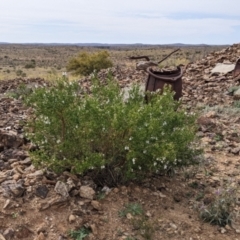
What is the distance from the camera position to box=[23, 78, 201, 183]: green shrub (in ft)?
12.9

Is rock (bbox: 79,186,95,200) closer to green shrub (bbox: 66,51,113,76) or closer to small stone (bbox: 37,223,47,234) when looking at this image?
small stone (bbox: 37,223,47,234)

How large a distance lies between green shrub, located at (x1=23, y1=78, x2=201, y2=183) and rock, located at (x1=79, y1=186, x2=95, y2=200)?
0.56 feet

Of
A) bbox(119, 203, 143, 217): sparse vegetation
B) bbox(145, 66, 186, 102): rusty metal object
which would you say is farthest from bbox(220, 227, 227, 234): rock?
bbox(145, 66, 186, 102): rusty metal object

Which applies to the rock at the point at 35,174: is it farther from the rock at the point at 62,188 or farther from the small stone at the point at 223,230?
the small stone at the point at 223,230

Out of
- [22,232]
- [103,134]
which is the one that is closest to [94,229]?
[22,232]

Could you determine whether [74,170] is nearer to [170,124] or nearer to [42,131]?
[42,131]

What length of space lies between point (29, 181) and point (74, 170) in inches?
16.4

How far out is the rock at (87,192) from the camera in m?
3.94

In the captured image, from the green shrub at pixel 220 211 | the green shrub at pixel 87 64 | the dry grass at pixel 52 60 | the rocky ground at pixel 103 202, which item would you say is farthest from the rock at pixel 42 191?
the green shrub at pixel 87 64

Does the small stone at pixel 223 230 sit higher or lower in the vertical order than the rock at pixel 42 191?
lower

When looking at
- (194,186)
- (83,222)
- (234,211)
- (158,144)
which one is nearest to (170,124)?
(158,144)

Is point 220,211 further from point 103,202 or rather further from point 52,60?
point 52,60

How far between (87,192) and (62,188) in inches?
8.8

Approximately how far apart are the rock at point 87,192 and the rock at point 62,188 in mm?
147
